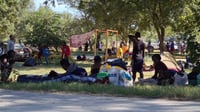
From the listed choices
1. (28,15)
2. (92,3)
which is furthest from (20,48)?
(28,15)

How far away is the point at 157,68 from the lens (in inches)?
558

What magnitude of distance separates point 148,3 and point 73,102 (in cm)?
1682

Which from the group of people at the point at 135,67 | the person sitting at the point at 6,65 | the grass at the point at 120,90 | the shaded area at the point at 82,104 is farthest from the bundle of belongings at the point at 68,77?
the shaded area at the point at 82,104

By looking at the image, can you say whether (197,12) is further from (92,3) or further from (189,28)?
(92,3)

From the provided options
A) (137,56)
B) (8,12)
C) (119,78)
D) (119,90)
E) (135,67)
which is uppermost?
(8,12)

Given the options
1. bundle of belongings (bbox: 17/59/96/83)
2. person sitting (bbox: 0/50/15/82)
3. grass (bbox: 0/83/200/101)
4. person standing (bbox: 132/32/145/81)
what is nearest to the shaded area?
grass (bbox: 0/83/200/101)

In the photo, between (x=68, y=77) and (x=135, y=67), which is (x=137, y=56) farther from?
(x=68, y=77)

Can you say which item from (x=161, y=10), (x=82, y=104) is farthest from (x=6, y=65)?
(x=161, y=10)

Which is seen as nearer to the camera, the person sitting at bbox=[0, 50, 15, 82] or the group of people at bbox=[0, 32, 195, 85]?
the group of people at bbox=[0, 32, 195, 85]

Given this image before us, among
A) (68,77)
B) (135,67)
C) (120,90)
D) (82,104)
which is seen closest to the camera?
(82,104)

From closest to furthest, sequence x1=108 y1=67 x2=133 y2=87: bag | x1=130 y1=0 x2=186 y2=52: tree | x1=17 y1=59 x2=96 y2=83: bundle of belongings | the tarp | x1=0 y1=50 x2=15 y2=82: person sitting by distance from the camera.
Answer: x1=108 y1=67 x2=133 y2=87: bag, x1=17 y1=59 x2=96 y2=83: bundle of belongings, x1=0 y1=50 x2=15 y2=82: person sitting, x1=130 y1=0 x2=186 y2=52: tree, the tarp

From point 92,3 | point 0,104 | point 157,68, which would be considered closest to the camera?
point 0,104

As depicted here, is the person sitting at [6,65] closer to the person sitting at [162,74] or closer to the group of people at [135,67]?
the group of people at [135,67]

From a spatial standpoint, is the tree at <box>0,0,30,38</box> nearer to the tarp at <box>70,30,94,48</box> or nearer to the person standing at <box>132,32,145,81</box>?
the tarp at <box>70,30,94,48</box>
